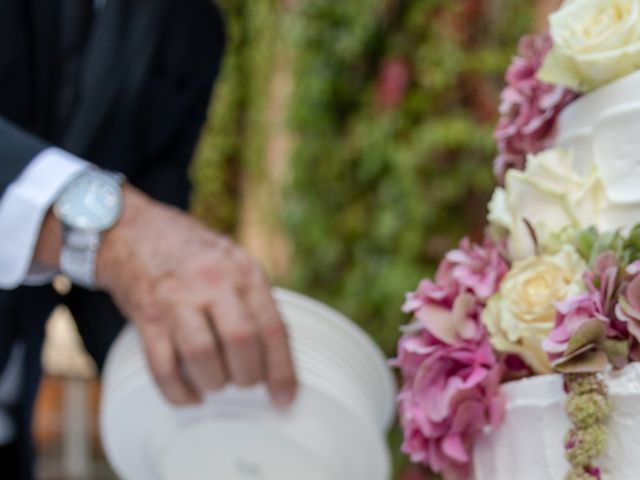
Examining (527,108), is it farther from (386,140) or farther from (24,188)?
(386,140)

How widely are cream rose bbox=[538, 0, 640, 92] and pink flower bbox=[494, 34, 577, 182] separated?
1.9 inches

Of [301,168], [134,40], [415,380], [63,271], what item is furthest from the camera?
[301,168]

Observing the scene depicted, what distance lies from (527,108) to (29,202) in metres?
0.48

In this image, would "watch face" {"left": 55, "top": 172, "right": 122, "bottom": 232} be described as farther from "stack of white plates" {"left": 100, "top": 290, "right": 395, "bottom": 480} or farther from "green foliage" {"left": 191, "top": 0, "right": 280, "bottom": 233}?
"green foliage" {"left": 191, "top": 0, "right": 280, "bottom": 233}

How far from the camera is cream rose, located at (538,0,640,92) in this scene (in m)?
0.84

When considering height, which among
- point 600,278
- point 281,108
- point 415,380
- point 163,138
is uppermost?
point 600,278

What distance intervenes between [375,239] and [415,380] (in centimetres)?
240

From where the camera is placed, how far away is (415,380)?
2.81 ft

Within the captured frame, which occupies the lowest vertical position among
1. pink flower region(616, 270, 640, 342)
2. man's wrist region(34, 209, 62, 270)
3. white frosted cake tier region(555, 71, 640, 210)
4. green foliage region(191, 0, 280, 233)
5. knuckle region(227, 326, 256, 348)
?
green foliage region(191, 0, 280, 233)

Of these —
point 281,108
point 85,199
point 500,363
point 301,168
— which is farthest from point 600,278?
point 281,108

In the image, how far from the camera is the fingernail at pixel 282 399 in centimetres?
99

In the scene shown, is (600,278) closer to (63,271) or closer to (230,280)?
(230,280)

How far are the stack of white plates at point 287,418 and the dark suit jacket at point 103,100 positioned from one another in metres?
0.46

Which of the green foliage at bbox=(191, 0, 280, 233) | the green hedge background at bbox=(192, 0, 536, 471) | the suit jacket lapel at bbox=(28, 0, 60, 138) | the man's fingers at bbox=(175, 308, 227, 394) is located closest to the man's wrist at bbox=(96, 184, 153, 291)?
the man's fingers at bbox=(175, 308, 227, 394)
